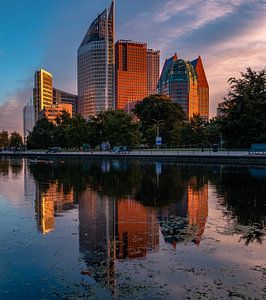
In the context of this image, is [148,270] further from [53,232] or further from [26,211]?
[26,211]

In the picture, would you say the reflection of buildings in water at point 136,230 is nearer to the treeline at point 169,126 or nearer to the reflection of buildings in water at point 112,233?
the reflection of buildings in water at point 112,233

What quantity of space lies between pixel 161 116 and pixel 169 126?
4.45 metres

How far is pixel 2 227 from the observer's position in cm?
1080

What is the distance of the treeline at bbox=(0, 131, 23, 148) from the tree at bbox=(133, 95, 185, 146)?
63197mm

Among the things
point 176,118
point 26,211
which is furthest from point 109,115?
point 26,211

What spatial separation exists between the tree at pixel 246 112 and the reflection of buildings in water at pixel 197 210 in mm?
39307

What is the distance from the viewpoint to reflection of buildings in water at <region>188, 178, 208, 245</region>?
1031cm

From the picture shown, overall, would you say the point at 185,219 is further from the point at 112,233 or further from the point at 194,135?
the point at 194,135

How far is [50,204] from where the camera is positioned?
14812mm

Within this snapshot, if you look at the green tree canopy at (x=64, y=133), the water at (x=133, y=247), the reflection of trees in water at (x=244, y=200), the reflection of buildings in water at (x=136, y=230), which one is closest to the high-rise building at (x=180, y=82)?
the green tree canopy at (x=64, y=133)

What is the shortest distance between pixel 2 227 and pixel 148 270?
5548 millimetres

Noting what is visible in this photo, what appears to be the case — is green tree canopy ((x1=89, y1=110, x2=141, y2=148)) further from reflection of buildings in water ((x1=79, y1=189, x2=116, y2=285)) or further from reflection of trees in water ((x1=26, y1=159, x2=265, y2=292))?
reflection of buildings in water ((x1=79, y1=189, x2=116, y2=285))

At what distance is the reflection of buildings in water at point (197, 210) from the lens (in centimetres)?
1031

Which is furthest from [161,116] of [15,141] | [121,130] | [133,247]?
[133,247]
